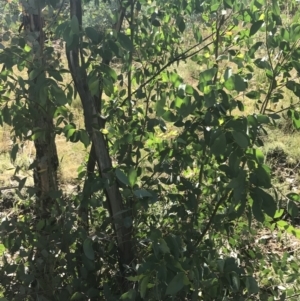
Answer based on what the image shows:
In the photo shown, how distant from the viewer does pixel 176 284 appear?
1328mm

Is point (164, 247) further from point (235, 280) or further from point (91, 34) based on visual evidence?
point (91, 34)

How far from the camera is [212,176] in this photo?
2039 mm

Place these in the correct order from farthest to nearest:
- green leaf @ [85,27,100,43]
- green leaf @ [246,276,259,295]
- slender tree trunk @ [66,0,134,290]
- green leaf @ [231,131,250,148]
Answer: slender tree trunk @ [66,0,134,290] → green leaf @ [246,276,259,295] → green leaf @ [85,27,100,43] → green leaf @ [231,131,250,148]

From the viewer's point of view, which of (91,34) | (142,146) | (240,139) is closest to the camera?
(240,139)

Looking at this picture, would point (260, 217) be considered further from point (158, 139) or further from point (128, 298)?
point (158, 139)

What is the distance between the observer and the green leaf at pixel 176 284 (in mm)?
1314

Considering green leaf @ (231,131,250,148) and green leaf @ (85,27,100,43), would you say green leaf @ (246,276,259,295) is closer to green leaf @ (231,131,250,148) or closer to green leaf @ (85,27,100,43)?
green leaf @ (231,131,250,148)

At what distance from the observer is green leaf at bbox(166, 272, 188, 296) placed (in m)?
1.31

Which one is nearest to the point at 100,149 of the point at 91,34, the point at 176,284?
the point at 91,34

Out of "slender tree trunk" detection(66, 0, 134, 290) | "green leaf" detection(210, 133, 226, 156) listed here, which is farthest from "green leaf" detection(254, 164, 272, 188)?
"slender tree trunk" detection(66, 0, 134, 290)

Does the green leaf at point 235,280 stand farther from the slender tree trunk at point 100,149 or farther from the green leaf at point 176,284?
the slender tree trunk at point 100,149

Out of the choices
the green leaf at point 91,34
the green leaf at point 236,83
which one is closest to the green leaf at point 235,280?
the green leaf at point 236,83

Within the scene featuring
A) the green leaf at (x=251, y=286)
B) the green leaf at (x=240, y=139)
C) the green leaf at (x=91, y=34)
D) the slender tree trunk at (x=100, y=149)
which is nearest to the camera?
the green leaf at (x=240, y=139)

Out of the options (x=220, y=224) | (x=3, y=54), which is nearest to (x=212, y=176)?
(x=220, y=224)
